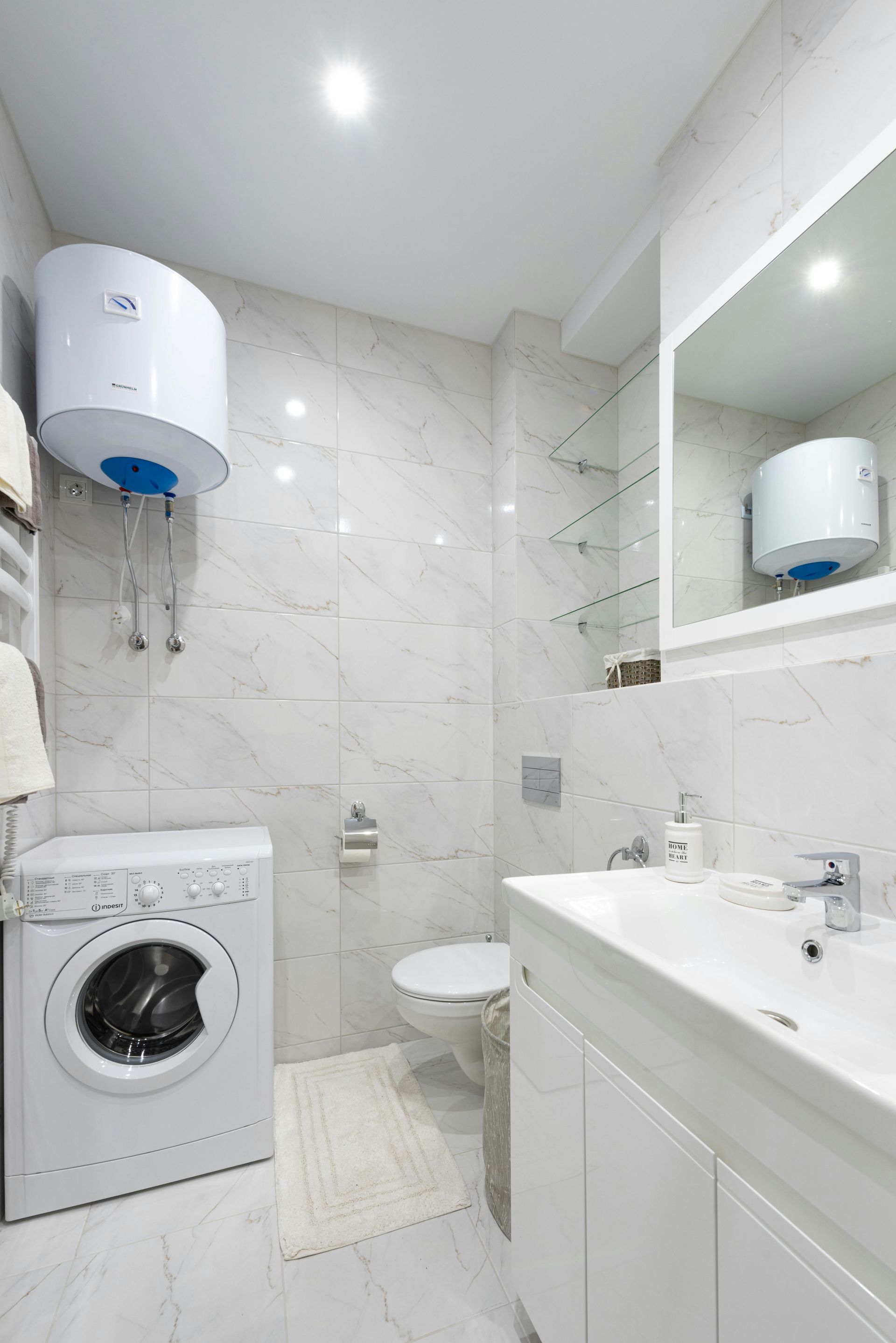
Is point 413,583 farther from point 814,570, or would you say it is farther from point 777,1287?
point 777,1287

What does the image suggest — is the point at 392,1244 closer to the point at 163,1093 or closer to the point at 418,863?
the point at 163,1093

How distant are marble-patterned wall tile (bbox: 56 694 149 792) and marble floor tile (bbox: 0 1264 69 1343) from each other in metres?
1.13

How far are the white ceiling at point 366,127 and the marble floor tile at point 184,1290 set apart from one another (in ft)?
9.01

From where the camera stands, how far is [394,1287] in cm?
130

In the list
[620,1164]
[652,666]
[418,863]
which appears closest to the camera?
[620,1164]

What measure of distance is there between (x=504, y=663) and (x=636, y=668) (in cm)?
74

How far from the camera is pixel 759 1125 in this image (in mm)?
584

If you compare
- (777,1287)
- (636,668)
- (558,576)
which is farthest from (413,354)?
(777,1287)

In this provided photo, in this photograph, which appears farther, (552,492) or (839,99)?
(552,492)

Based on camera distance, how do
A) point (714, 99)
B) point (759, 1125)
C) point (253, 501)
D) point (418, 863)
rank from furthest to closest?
point (418, 863)
point (253, 501)
point (714, 99)
point (759, 1125)

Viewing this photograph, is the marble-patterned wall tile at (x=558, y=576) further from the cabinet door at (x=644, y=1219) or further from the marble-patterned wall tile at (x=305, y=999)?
the cabinet door at (x=644, y=1219)

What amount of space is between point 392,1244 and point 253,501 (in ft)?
6.97

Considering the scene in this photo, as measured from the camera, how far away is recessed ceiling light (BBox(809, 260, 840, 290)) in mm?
1166

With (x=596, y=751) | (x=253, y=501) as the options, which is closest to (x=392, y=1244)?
(x=596, y=751)
